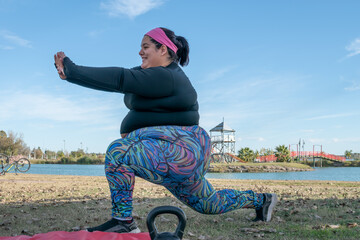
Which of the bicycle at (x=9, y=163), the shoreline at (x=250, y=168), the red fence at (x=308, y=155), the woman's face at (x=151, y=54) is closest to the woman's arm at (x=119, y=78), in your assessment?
the woman's face at (x=151, y=54)

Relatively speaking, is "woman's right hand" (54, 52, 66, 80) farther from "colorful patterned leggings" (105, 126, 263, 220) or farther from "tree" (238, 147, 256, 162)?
"tree" (238, 147, 256, 162)

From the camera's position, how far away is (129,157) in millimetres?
2367

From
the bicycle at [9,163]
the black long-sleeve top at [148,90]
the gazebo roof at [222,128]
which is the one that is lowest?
the bicycle at [9,163]

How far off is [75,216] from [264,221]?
2.65 m

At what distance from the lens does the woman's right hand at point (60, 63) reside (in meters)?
2.28

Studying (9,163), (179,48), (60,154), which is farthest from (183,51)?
(60,154)

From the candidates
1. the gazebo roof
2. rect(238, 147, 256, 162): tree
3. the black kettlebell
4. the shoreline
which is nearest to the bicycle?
the black kettlebell

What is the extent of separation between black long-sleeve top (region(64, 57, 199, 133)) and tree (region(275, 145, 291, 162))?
66.7 metres

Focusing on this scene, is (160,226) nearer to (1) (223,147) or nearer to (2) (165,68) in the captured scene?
(2) (165,68)

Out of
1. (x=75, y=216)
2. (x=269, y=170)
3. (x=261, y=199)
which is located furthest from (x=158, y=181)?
(x=269, y=170)

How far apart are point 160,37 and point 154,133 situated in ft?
2.68

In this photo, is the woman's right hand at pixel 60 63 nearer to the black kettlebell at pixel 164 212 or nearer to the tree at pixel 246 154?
the black kettlebell at pixel 164 212

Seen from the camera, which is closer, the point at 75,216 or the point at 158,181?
the point at 158,181

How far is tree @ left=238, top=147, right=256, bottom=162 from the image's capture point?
65812 millimetres
